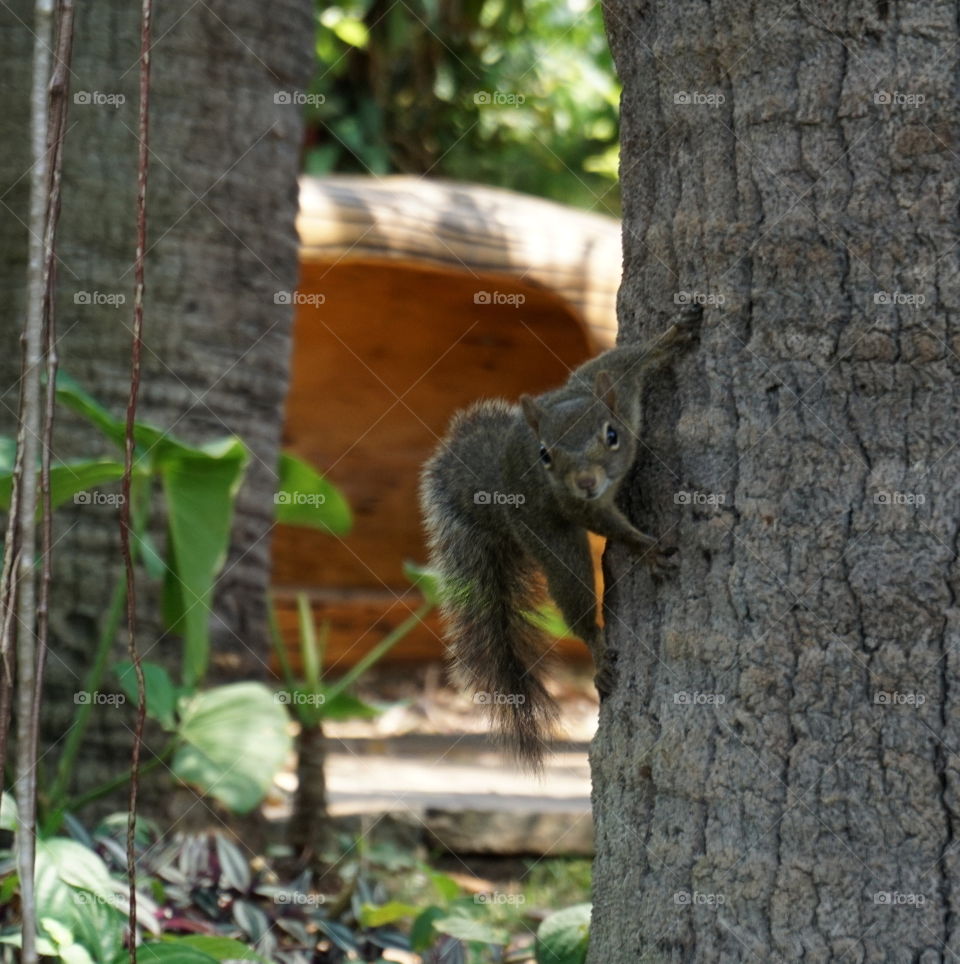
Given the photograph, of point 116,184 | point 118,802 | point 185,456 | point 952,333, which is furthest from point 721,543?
point 116,184

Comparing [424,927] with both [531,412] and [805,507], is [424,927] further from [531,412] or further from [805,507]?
[805,507]

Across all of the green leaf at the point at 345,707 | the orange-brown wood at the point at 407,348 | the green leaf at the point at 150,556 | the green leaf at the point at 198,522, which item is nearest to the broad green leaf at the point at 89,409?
the green leaf at the point at 198,522

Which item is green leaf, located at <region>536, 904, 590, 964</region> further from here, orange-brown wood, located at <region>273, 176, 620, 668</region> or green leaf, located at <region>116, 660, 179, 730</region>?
orange-brown wood, located at <region>273, 176, 620, 668</region>

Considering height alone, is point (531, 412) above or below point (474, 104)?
below

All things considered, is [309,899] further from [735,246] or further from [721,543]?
[735,246]

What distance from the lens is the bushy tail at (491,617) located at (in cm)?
239

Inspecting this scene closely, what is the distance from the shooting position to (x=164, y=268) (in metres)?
3.68

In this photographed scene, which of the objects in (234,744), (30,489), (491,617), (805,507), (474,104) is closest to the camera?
(30,489)

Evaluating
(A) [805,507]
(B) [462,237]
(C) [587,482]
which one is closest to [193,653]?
(C) [587,482]

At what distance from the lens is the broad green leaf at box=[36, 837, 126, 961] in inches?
87.0

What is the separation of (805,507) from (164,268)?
7.92ft

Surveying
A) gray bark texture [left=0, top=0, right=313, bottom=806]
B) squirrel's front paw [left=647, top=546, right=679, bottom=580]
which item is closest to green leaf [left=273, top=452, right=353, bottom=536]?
gray bark texture [left=0, top=0, right=313, bottom=806]

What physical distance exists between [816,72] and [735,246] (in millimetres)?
263

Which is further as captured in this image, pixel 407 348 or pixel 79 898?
pixel 407 348
